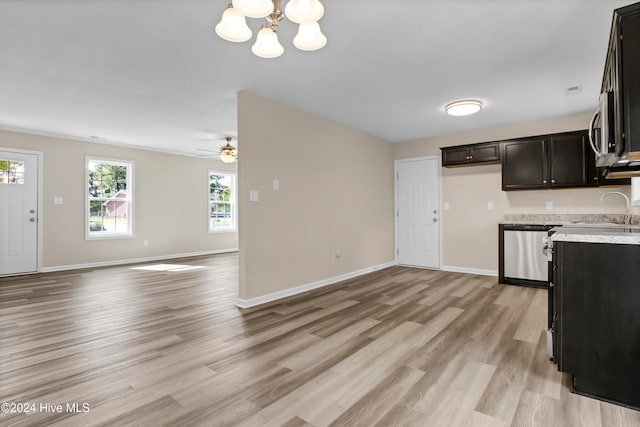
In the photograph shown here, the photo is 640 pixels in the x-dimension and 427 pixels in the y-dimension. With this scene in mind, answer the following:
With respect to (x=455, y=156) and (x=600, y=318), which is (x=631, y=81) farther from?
(x=455, y=156)

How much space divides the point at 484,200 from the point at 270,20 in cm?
467

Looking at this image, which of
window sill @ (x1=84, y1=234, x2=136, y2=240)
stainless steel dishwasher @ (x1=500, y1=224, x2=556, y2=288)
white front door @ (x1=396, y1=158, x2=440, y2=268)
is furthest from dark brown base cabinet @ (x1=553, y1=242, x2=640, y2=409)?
window sill @ (x1=84, y1=234, x2=136, y2=240)

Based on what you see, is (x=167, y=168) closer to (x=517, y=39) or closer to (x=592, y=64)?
(x=517, y=39)

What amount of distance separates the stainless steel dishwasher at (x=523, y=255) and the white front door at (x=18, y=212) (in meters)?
7.76

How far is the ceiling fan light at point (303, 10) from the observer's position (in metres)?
1.57

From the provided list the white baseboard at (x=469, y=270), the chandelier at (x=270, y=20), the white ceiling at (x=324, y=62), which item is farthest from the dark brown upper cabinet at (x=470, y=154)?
the chandelier at (x=270, y=20)

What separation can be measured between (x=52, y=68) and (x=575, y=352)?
484 cm

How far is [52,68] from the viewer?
3047 mm

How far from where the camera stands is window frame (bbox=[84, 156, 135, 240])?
20.0ft

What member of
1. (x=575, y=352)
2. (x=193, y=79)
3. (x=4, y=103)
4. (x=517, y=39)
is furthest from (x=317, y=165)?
(x=4, y=103)

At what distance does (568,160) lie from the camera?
4.34m

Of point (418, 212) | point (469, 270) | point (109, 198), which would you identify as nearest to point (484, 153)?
point (418, 212)

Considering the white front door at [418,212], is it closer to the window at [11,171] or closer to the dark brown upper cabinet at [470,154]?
the dark brown upper cabinet at [470,154]

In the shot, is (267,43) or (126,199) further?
(126,199)
